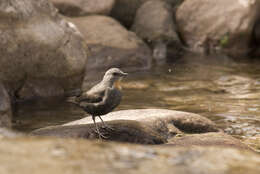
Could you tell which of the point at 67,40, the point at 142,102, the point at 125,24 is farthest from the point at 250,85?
the point at 125,24

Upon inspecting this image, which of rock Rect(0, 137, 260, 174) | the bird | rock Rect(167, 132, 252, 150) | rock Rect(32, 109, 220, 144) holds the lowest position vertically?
rock Rect(167, 132, 252, 150)

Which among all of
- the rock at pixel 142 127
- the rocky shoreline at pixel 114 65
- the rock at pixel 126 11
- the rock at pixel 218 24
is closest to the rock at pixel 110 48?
the rocky shoreline at pixel 114 65

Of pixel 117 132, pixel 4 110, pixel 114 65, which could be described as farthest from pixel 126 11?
pixel 117 132

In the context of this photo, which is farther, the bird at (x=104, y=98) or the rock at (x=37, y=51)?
the rock at (x=37, y=51)

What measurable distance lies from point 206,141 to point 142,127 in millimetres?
772

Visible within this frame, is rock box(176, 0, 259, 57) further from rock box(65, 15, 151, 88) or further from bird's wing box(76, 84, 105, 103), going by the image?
bird's wing box(76, 84, 105, 103)

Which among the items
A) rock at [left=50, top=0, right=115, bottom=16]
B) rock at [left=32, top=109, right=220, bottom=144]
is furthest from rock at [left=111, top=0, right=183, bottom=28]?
rock at [left=32, top=109, right=220, bottom=144]

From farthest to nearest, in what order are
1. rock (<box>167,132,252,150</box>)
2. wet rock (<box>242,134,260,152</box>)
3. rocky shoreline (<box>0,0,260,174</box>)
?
Answer: wet rock (<box>242,134,260,152</box>), rock (<box>167,132,252,150</box>), rocky shoreline (<box>0,0,260,174</box>)

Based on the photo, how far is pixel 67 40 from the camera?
8.67 m

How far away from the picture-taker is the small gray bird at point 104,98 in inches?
193

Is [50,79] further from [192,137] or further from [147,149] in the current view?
[147,149]

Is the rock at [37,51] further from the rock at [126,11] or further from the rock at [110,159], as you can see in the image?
the rock at [126,11]

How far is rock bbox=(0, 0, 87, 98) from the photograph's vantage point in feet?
26.0

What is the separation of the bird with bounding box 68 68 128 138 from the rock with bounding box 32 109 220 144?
15 cm
